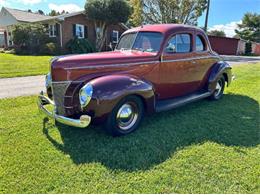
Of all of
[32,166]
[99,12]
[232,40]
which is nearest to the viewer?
[32,166]

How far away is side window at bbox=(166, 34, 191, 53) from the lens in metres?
5.53

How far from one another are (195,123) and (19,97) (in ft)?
16.0

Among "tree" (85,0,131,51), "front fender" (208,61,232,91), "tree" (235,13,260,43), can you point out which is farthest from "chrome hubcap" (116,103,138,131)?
"tree" (235,13,260,43)

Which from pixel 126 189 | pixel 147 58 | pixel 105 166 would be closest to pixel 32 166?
pixel 105 166

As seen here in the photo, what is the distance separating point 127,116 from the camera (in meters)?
4.58

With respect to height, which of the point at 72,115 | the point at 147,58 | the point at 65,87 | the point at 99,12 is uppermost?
the point at 99,12

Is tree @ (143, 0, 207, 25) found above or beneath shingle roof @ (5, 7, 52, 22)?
above

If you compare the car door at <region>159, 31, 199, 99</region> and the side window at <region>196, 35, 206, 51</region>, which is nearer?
the car door at <region>159, 31, 199, 99</region>

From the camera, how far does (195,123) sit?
527cm

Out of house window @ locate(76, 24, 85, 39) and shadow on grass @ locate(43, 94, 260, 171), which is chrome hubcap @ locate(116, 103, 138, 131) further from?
house window @ locate(76, 24, 85, 39)

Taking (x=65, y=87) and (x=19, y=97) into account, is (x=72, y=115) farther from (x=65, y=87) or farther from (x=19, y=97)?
(x=19, y=97)

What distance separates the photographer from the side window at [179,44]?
553cm

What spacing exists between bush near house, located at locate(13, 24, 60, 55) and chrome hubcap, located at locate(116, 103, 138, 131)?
19.5 metres

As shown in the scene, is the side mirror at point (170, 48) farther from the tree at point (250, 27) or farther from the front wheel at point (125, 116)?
the tree at point (250, 27)
